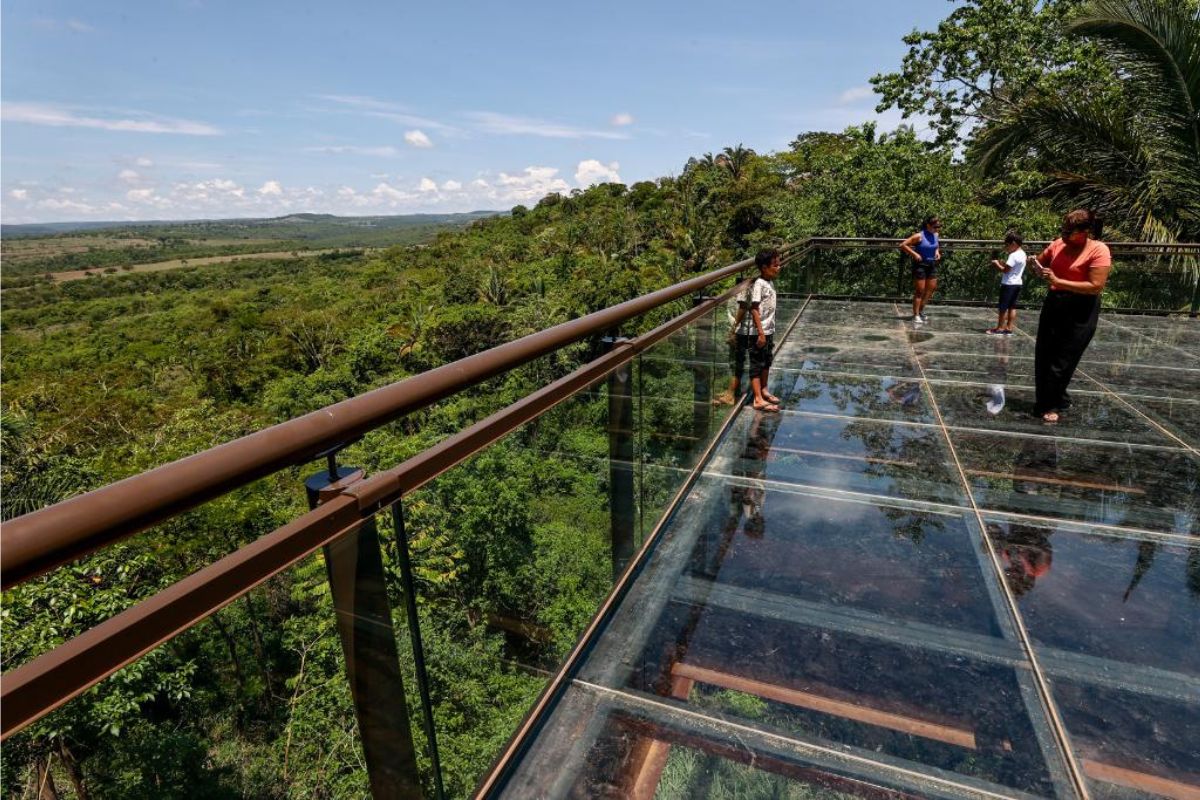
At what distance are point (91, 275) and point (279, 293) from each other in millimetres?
86906

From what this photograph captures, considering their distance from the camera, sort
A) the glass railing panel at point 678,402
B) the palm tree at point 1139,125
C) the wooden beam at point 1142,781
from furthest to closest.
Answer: the palm tree at point 1139,125 → the glass railing panel at point 678,402 → the wooden beam at point 1142,781

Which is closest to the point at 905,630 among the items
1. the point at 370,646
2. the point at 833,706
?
the point at 833,706

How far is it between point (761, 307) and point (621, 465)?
2.81m

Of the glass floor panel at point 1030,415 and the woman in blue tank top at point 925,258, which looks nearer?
the glass floor panel at point 1030,415

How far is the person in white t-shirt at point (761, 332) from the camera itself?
16.3 ft

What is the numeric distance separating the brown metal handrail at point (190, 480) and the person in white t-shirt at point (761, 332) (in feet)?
12.1

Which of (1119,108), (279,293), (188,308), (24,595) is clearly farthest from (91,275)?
(1119,108)

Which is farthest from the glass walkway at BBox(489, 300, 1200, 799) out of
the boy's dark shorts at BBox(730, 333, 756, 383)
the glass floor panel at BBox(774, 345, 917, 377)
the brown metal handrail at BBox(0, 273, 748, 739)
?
the glass floor panel at BBox(774, 345, 917, 377)

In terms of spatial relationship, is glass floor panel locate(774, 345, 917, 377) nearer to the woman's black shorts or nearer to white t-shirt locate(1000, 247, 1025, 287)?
the woman's black shorts

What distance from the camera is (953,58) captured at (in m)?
20.2

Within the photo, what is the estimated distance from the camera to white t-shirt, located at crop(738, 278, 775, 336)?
504cm

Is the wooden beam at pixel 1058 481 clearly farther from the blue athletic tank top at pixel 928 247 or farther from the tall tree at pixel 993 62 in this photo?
the tall tree at pixel 993 62

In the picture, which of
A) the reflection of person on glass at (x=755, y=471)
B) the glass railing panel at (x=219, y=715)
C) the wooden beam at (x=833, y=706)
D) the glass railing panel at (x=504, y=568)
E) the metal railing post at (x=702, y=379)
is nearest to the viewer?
the glass railing panel at (x=219, y=715)

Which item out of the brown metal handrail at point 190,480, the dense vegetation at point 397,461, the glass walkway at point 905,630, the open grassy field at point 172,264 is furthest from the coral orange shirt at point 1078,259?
the open grassy field at point 172,264
